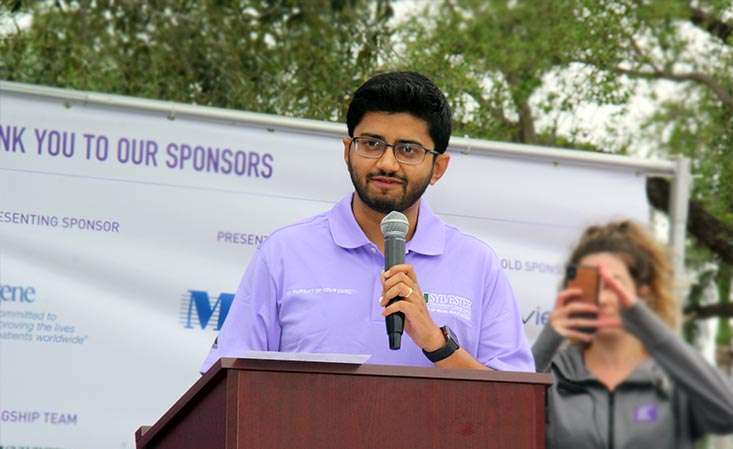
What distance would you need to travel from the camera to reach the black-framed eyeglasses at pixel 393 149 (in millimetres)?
3945

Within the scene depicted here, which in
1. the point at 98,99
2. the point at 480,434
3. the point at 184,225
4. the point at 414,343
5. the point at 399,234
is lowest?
the point at 480,434

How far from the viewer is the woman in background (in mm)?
2006

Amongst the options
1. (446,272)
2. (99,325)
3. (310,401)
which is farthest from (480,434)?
(99,325)

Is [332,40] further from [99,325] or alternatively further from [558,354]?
[558,354]

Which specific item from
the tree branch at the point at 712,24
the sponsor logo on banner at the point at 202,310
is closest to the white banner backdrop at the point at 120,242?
the sponsor logo on banner at the point at 202,310

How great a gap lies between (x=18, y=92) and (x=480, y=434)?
320 cm

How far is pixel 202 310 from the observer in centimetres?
598

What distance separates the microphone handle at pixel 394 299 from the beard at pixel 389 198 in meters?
0.25

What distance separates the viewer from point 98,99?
5836 mm

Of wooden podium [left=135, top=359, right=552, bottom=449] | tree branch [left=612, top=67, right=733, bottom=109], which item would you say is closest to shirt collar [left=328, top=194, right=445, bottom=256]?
wooden podium [left=135, top=359, right=552, bottom=449]

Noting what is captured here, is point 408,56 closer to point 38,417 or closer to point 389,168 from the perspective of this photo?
point 38,417

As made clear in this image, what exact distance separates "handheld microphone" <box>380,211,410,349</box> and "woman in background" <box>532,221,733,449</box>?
140 centimetres

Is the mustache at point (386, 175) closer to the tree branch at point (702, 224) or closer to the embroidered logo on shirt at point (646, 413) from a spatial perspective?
the embroidered logo on shirt at point (646, 413)

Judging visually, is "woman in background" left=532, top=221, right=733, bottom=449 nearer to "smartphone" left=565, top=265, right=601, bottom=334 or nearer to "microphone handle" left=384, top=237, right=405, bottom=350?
"smartphone" left=565, top=265, right=601, bottom=334
